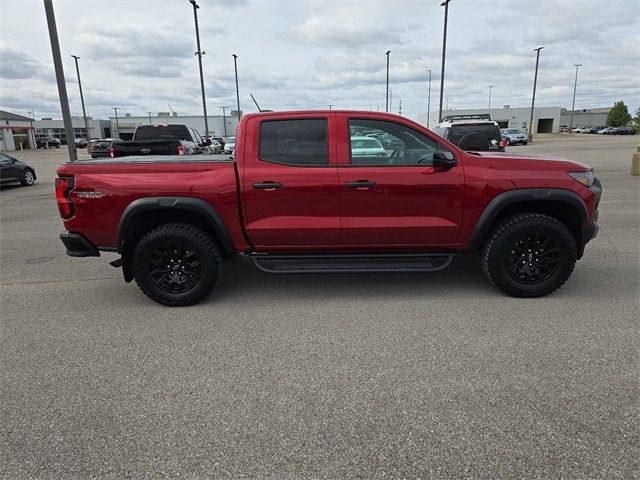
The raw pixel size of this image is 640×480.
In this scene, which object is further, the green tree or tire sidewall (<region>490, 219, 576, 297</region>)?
the green tree

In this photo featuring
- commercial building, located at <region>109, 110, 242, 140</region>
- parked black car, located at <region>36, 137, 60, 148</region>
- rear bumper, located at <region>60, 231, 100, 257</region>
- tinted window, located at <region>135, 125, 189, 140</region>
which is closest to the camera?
rear bumper, located at <region>60, 231, 100, 257</region>

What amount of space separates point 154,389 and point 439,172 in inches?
118

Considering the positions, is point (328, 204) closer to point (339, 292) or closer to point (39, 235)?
point (339, 292)

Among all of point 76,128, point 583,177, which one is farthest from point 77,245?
point 76,128

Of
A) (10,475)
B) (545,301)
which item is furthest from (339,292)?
(10,475)

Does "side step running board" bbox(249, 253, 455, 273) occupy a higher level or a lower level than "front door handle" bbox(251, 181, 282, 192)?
lower

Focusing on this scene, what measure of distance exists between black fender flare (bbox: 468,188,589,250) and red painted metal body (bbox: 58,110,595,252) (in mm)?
46

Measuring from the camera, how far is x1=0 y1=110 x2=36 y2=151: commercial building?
5203cm

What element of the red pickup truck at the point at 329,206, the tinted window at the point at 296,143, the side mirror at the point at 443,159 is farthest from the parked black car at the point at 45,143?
the side mirror at the point at 443,159

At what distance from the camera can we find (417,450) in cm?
237

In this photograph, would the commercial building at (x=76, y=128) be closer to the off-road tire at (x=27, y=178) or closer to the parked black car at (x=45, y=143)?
the parked black car at (x=45, y=143)

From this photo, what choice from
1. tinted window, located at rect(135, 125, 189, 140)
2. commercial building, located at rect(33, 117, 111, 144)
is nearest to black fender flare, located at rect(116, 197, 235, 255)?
tinted window, located at rect(135, 125, 189, 140)

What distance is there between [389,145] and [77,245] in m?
3.18

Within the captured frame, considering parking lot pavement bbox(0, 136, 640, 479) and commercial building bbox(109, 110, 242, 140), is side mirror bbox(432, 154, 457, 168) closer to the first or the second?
parking lot pavement bbox(0, 136, 640, 479)
